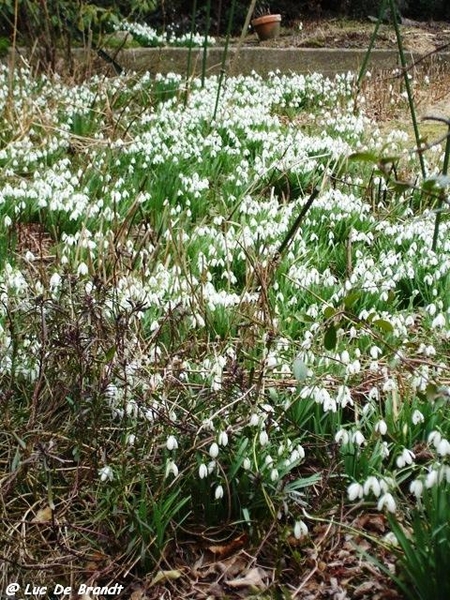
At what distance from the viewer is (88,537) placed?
2.14m

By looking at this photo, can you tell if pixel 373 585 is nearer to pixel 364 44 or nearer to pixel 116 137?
pixel 116 137

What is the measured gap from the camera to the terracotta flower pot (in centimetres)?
1091

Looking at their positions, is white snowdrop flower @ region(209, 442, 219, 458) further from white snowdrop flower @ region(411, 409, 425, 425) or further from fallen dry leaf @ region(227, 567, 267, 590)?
white snowdrop flower @ region(411, 409, 425, 425)

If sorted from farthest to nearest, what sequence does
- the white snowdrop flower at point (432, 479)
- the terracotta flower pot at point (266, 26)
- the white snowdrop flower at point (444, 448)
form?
the terracotta flower pot at point (266, 26) < the white snowdrop flower at point (444, 448) < the white snowdrop flower at point (432, 479)

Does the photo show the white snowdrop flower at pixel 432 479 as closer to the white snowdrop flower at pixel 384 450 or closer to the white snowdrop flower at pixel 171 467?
the white snowdrop flower at pixel 384 450

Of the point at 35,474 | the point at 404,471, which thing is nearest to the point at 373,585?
the point at 404,471

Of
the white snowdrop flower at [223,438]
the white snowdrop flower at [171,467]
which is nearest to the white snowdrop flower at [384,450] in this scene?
the white snowdrop flower at [223,438]

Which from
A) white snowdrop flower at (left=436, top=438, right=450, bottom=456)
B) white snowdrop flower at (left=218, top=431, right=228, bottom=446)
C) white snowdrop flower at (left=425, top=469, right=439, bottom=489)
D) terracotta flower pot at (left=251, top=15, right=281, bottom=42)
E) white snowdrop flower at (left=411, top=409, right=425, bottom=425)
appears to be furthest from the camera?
terracotta flower pot at (left=251, top=15, right=281, bottom=42)

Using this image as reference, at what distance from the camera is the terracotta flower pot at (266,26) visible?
10914 millimetres

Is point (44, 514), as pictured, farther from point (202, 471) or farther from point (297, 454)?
point (297, 454)

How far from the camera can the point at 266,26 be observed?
11.0 meters

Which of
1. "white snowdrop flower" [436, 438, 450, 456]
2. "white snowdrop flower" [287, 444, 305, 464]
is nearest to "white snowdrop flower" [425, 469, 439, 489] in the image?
"white snowdrop flower" [436, 438, 450, 456]

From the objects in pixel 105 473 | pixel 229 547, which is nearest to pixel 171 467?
pixel 105 473

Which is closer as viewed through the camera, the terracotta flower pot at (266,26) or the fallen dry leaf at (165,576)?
the fallen dry leaf at (165,576)
